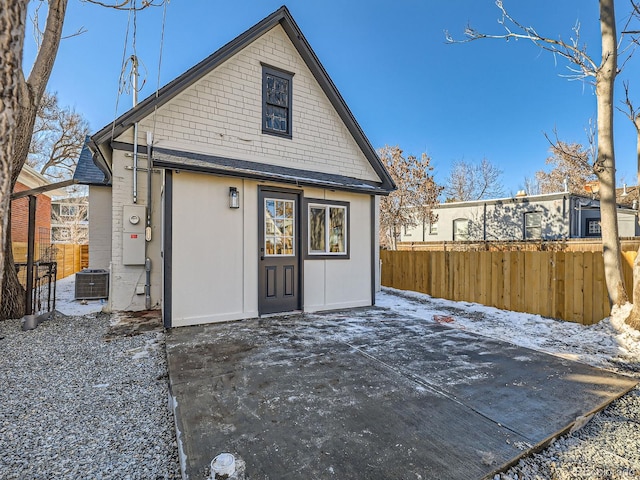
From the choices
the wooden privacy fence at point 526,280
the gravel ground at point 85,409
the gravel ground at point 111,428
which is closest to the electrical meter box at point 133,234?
the gravel ground at point 85,409

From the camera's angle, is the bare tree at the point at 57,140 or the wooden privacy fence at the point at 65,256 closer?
the wooden privacy fence at the point at 65,256

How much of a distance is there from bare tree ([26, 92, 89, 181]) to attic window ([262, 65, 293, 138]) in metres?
16.1

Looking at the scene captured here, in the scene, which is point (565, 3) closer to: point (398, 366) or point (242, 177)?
point (242, 177)

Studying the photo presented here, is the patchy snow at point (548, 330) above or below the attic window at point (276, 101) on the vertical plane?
below

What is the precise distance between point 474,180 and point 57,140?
2795 centimetres

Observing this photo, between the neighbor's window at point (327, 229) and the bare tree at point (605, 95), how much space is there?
15.1 feet

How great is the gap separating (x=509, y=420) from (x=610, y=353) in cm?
295

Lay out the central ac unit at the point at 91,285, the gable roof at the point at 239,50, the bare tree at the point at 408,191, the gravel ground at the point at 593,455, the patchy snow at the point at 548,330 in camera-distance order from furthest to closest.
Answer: the bare tree at the point at 408,191 < the central ac unit at the point at 91,285 < the gable roof at the point at 239,50 < the patchy snow at the point at 548,330 < the gravel ground at the point at 593,455

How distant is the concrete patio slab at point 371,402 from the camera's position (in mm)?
2027

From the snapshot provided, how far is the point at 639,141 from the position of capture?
524cm

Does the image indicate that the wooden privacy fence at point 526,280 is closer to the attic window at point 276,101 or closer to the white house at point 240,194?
→ the white house at point 240,194

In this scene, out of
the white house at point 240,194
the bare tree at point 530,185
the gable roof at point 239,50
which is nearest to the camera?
the white house at point 240,194

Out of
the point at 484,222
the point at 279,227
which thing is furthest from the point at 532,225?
the point at 279,227

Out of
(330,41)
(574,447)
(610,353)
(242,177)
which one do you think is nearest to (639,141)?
(610,353)
